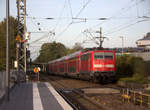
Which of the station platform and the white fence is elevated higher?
the white fence

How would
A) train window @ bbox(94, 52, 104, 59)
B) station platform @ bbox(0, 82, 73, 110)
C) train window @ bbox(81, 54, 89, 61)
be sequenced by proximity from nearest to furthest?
station platform @ bbox(0, 82, 73, 110)
train window @ bbox(94, 52, 104, 59)
train window @ bbox(81, 54, 89, 61)

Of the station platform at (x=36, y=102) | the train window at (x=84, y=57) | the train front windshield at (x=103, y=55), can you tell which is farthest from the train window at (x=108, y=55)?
the station platform at (x=36, y=102)

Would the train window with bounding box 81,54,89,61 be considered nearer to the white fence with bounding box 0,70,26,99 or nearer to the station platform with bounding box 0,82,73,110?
the white fence with bounding box 0,70,26,99

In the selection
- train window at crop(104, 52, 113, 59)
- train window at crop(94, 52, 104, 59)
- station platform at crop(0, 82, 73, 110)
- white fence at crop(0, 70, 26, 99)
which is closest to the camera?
station platform at crop(0, 82, 73, 110)

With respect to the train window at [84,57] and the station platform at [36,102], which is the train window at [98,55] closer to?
the train window at [84,57]

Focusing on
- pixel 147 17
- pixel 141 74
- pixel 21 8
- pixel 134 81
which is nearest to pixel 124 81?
pixel 134 81

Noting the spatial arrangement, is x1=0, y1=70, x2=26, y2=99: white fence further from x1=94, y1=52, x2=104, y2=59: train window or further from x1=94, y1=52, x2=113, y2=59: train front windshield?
x1=94, y1=52, x2=113, y2=59: train front windshield

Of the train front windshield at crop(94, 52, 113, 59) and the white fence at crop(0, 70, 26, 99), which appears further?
the train front windshield at crop(94, 52, 113, 59)

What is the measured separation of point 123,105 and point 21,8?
61.6 feet

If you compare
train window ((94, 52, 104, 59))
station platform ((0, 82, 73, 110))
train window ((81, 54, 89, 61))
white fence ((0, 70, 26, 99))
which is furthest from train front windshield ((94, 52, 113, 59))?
station platform ((0, 82, 73, 110))

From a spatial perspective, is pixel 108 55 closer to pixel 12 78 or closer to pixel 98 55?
pixel 98 55

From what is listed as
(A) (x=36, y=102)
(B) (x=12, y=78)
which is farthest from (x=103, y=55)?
(A) (x=36, y=102)

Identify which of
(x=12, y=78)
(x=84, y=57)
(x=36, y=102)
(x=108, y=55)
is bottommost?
(x=36, y=102)

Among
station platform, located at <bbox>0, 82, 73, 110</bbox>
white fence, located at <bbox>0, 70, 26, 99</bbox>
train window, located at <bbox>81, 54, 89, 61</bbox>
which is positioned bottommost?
station platform, located at <bbox>0, 82, 73, 110</bbox>
